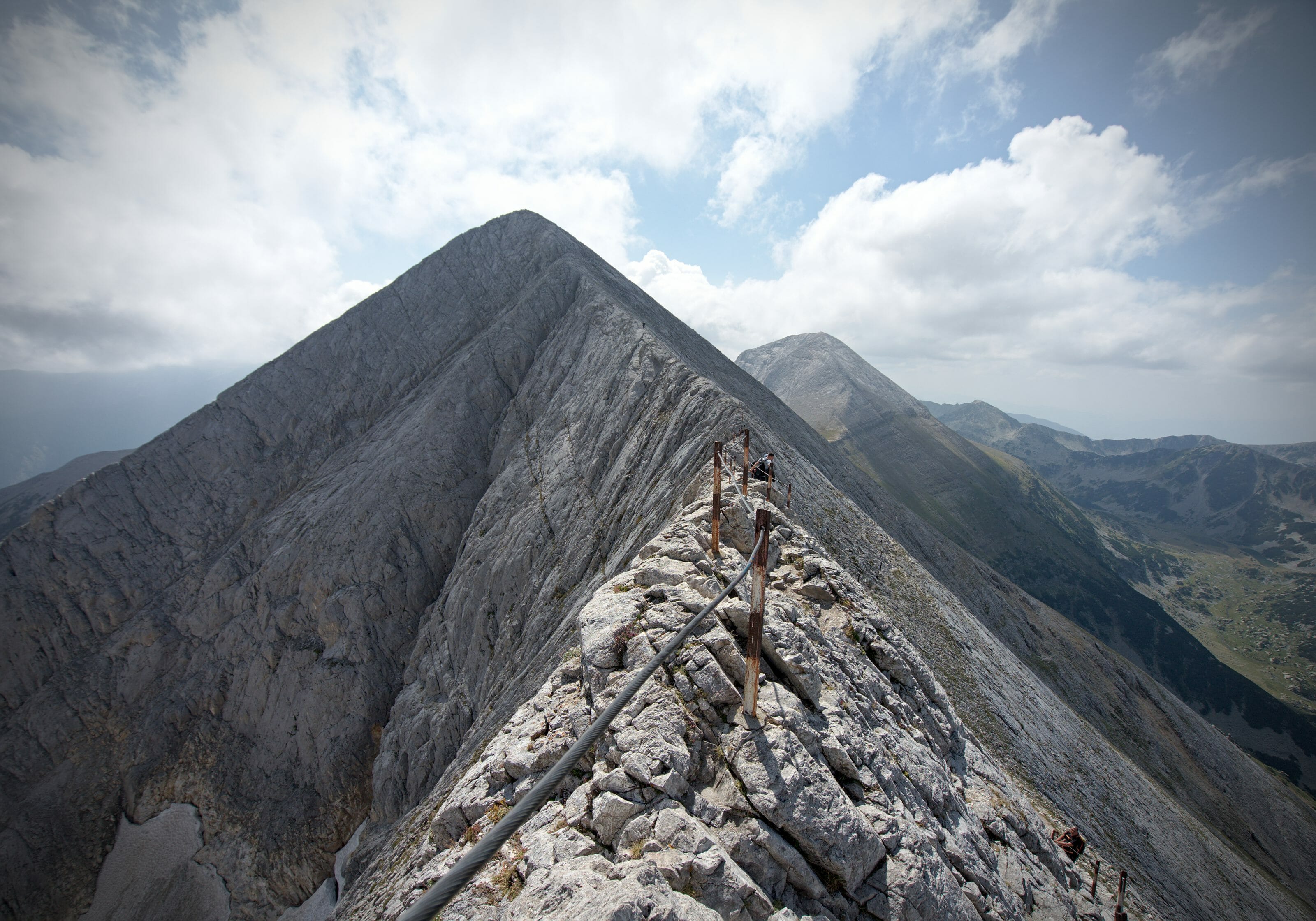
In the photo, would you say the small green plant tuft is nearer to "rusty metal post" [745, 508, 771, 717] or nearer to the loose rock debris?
the loose rock debris

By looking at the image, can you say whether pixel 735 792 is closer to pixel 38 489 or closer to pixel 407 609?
pixel 407 609

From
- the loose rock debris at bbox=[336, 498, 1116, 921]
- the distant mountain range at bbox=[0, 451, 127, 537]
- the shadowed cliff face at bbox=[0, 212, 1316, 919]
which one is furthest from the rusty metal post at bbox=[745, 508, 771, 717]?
the distant mountain range at bbox=[0, 451, 127, 537]

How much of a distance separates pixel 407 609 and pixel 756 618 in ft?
120

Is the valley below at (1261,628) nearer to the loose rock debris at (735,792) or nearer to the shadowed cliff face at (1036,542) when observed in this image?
the shadowed cliff face at (1036,542)

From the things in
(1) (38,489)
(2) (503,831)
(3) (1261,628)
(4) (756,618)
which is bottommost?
(3) (1261,628)

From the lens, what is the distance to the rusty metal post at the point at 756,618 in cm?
891

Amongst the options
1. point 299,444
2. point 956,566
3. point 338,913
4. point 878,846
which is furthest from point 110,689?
point 956,566

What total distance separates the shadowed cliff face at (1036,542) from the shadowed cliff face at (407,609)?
86.9 m

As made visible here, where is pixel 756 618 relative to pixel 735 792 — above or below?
above

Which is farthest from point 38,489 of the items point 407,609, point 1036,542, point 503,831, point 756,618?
point 1036,542

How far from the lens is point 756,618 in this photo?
29.6 ft

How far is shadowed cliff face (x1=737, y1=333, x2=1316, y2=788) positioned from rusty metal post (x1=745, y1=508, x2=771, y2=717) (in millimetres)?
137060

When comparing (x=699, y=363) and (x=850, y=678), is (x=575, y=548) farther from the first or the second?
(x=699, y=363)

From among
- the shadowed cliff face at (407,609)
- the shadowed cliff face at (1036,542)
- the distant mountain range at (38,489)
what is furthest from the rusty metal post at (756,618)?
the distant mountain range at (38,489)
